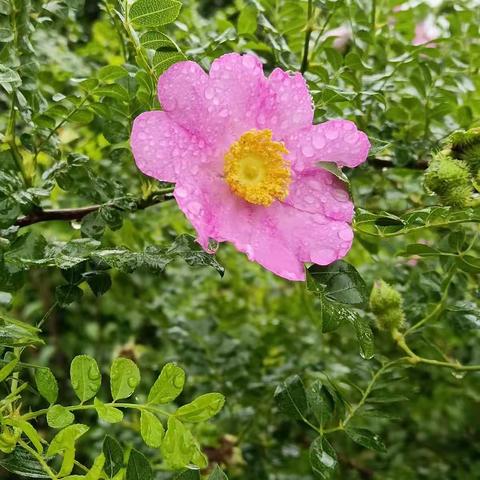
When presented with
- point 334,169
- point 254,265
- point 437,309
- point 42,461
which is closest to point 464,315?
point 437,309

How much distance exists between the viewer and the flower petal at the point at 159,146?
62 cm

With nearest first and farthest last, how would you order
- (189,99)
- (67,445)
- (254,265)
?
1. (67,445)
2. (189,99)
3. (254,265)

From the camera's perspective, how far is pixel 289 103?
680mm

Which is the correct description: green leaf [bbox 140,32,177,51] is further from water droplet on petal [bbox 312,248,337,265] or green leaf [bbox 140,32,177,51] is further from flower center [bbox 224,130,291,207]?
water droplet on petal [bbox 312,248,337,265]

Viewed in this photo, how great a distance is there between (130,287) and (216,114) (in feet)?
3.36

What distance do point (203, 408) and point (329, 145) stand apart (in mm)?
256

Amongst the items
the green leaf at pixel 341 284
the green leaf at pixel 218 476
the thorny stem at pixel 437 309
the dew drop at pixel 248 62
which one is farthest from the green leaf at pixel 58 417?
the thorny stem at pixel 437 309

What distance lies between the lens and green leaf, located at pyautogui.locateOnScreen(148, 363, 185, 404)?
0.59 metres

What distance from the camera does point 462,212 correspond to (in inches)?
26.2

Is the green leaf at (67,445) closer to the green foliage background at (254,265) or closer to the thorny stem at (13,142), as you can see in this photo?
the green foliage background at (254,265)

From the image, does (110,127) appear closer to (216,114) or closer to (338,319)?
(216,114)

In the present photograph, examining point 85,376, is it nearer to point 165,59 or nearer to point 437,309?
point 165,59

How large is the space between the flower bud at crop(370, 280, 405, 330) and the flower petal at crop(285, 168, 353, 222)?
192mm

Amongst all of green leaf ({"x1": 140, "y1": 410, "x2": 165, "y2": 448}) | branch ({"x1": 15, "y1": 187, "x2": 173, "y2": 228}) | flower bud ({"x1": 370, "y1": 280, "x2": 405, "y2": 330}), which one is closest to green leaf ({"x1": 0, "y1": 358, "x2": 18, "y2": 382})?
green leaf ({"x1": 140, "y1": 410, "x2": 165, "y2": 448})
